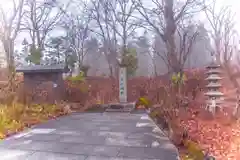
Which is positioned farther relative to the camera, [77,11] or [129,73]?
[77,11]

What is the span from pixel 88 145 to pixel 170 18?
6.22 metres

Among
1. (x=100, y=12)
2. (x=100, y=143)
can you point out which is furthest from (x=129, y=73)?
(x=100, y=143)

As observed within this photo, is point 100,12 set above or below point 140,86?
above

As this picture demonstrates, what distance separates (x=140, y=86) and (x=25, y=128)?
27.7 feet

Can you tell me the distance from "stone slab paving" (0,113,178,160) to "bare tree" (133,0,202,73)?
13.0 ft

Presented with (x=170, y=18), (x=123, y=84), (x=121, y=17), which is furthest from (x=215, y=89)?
(x=121, y=17)

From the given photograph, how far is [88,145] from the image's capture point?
391 centimetres

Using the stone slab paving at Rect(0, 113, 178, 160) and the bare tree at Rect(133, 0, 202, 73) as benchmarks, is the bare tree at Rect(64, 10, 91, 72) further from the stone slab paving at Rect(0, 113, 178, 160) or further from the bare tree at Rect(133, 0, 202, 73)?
the stone slab paving at Rect(0, 113, 178, 160)

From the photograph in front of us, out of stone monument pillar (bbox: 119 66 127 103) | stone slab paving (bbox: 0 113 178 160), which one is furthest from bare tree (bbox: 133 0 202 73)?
stone slab paving (bbox: 0 113 178 160)

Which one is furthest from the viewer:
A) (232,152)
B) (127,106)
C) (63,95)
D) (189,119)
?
(63,95)

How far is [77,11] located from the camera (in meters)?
15.6

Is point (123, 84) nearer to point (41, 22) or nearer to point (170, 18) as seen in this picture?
point (170, 18)

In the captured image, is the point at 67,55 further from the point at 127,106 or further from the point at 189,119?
the point at 189,119

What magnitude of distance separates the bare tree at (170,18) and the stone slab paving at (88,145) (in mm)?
3948
